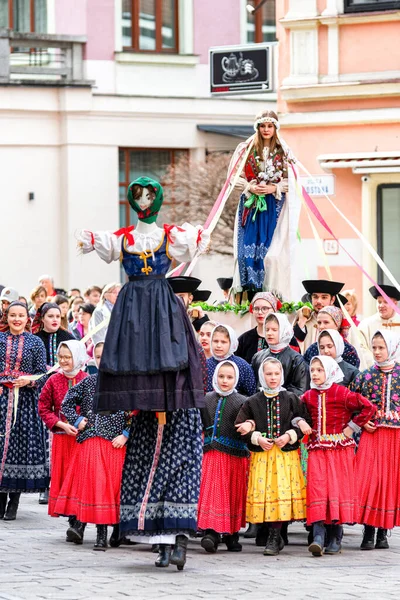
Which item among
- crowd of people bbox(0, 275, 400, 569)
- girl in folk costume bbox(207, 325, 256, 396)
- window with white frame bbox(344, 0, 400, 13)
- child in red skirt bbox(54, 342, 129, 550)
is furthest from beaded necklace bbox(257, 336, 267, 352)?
window with white frame bbox(344, 0, 400, 13)

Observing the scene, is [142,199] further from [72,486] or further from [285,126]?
[285,126]

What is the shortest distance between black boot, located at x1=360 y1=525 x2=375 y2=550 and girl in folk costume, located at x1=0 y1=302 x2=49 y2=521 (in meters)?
2.97

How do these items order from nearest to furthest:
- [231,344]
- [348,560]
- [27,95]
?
[348,560]
[231,344]
[27,95]

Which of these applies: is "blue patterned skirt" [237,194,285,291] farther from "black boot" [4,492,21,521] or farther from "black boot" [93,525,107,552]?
"black boot" [93,525,107,552]

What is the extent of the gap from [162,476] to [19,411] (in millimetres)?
3391

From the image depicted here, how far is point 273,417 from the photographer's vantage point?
11.0 meters

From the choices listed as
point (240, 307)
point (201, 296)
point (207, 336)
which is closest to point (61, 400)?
point (207, 336)

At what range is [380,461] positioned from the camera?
11.3 metres

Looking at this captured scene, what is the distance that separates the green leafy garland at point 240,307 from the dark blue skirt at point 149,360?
9.68 feet

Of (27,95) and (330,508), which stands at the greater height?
(27,95)

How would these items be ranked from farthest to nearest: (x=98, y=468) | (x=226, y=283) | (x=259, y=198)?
(x=226, y=283), (x=259, y=198), (x=98, y=468)

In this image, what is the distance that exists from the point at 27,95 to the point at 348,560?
19770 mm

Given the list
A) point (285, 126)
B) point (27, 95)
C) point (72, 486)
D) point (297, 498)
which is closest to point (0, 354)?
point (72, 486)

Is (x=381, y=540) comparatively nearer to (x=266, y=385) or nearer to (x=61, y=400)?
(x=266, y=385)
